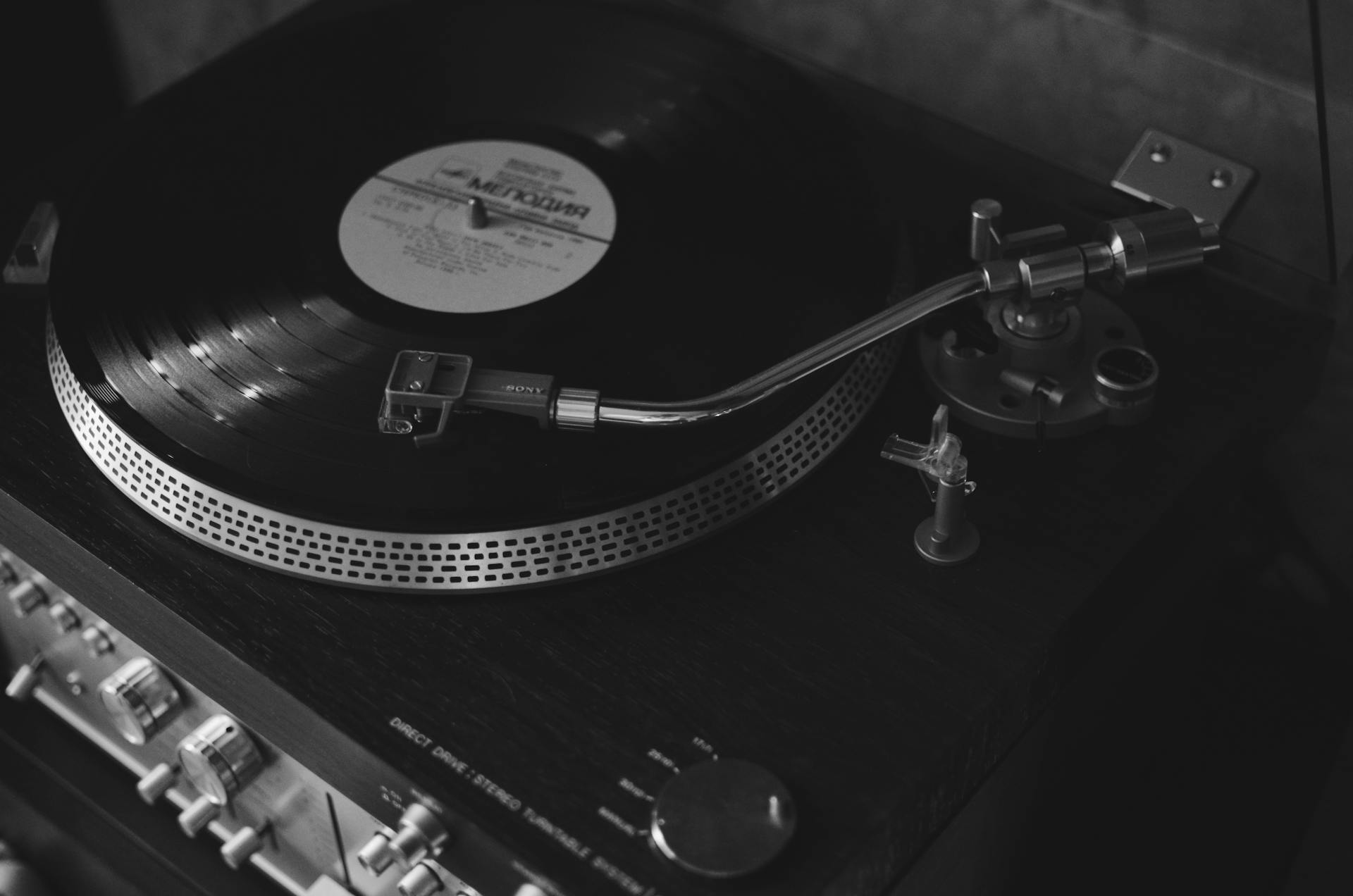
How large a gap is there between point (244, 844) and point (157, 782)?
0.26ft

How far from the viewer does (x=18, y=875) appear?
115 cm

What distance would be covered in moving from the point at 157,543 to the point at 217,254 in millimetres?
217

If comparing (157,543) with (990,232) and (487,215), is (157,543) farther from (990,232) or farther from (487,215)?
(990,232)

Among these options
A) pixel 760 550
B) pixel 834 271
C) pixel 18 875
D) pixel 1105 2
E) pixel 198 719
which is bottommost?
pixel 18 875

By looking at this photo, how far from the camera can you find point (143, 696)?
0.98 meters

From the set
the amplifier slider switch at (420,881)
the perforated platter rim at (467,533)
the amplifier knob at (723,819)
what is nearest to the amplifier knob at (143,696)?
the perforated platter rim at (467,533)

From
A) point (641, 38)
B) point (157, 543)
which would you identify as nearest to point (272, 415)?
point (157, 543)

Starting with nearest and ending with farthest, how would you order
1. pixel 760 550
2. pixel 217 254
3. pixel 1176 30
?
pixel 760 550
pixel 217 254
pixel 1176 30

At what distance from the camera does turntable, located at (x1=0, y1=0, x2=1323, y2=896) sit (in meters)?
0.85

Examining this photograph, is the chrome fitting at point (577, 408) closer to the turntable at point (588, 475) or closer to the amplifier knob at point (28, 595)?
the turntable at point (588, 475)

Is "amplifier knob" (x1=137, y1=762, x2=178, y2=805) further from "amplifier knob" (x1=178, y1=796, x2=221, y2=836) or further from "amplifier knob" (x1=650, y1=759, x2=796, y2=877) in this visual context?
"amplifier knob" (x1=650, y1=759, x2=796, y2=877)

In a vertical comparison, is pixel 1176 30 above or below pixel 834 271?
above

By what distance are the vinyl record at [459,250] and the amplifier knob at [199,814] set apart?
0.24m

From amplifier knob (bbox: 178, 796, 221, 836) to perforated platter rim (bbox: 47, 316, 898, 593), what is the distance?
7.7 inches
